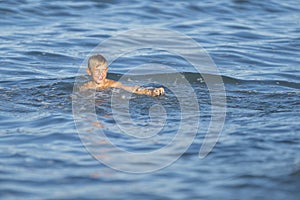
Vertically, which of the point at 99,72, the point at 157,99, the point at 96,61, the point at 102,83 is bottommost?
the point at 157,99

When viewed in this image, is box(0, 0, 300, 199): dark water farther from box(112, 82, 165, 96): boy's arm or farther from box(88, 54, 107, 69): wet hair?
box(88, 54, 107, 69): wet hair

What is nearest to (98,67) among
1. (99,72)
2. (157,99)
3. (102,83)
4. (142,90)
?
(99,72)

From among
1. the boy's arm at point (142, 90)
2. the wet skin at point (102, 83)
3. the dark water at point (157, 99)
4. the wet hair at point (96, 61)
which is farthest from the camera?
the wet hair at point (96, 61)

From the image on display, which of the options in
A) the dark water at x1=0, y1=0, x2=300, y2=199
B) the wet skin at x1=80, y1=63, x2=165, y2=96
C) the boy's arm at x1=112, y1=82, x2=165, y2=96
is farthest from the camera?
the wet skin at x1=80, y1=63, x2=165, y2=96

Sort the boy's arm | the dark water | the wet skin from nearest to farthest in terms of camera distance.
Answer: the dark water
the boy's arm
the wet skin

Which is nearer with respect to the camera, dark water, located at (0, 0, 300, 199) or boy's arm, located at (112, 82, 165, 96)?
dark water, located at (0, 0, 300, 199)

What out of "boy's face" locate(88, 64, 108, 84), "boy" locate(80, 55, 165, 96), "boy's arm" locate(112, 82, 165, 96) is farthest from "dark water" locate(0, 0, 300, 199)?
"boy's face" locate(88, 64, 108, 84)

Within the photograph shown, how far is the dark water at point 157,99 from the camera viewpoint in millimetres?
5836

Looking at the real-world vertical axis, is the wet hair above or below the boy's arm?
above

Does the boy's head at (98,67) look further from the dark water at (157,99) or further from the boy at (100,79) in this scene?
the dark water at (157,99)

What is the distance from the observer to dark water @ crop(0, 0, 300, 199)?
584 centimetres

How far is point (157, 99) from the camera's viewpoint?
856 centimetres

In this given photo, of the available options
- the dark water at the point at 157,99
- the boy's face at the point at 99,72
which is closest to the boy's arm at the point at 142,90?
the dark water at the point at 157,99

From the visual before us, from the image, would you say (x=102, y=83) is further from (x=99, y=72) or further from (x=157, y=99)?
(x=157, y=99)
